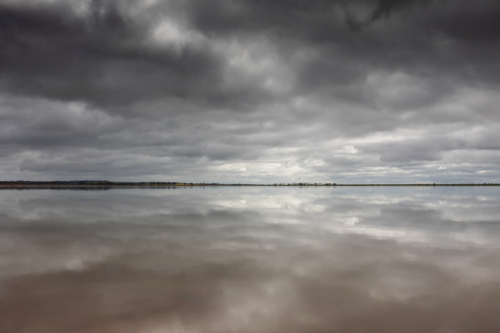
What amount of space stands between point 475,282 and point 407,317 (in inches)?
145

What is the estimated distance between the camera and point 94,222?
18719 millimetres

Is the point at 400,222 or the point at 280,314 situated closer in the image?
the point at 280,314

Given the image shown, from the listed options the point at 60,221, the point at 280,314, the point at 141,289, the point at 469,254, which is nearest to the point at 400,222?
the point at 469,254

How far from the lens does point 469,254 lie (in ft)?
35.3

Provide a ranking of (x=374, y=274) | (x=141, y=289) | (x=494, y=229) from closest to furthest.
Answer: (x=141, y=289) → (x=374, y=274) → (x=494, y=229)

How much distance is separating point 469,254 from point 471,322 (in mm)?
6570

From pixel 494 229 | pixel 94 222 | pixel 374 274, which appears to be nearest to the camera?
pixel 374 274

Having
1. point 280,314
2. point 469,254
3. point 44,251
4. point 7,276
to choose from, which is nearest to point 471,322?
point 280,314

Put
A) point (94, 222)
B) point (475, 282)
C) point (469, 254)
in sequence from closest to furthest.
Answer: point (475, 282) → point (469, 254) → point (94, 222)

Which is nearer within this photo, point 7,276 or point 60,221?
point 7,276

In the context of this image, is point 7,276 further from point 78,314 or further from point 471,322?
point 471,322

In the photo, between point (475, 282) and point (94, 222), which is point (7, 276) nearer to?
point (94, 222)

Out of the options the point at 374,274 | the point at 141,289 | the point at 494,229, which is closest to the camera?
the point at 141,289

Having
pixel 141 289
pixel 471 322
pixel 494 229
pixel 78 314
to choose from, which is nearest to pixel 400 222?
pixel 494 229
